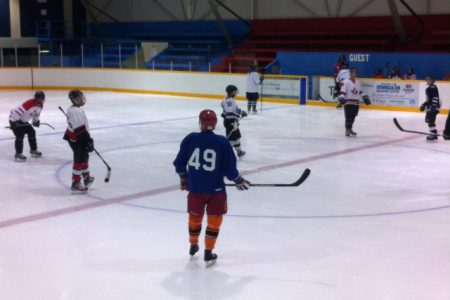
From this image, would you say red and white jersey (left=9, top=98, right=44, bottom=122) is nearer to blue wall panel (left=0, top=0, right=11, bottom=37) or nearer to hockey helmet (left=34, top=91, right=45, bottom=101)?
hockey helmet (left=34, top=91, right=45, bottom=101)

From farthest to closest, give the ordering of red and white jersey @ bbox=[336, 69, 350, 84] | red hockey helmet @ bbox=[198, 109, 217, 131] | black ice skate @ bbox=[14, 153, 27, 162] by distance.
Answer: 1. red and white jersey @ bbox=[336, 69, 350, 84]
2. black ice skate @ bbox=[14, 153, 27, 162]
3. red hockey helmet @ bbox=[198, 109, 217, 131]

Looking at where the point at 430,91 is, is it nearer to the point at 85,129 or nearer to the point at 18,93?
the point at 85,129

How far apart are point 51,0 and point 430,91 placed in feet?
65.2

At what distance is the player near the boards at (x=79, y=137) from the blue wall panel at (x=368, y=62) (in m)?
11.9

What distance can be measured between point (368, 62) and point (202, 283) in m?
14.4

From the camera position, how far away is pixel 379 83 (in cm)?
1474

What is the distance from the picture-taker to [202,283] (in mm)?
Result: 4020

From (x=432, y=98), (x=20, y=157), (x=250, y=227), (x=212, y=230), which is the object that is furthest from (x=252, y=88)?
(x=212, y=230)

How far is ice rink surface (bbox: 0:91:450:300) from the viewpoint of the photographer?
399cm

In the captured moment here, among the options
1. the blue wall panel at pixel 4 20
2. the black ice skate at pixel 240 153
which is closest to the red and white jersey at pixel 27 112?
the black ice skate at pixel 240 153

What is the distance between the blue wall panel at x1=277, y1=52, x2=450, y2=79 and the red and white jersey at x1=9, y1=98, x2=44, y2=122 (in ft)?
36.8

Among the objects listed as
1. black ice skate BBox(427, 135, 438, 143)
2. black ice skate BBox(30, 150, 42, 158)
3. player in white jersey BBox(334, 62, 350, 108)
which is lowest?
black ice skate BBox(30, 150, 42, 158)

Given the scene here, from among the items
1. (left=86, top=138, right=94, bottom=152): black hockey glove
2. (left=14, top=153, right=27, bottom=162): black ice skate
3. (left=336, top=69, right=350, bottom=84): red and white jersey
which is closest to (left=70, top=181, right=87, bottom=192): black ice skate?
(left=86, top=138, right=94, bottom=152): black hockey glove

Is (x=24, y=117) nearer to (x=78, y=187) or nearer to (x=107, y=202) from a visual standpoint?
(x=78, y=187)
